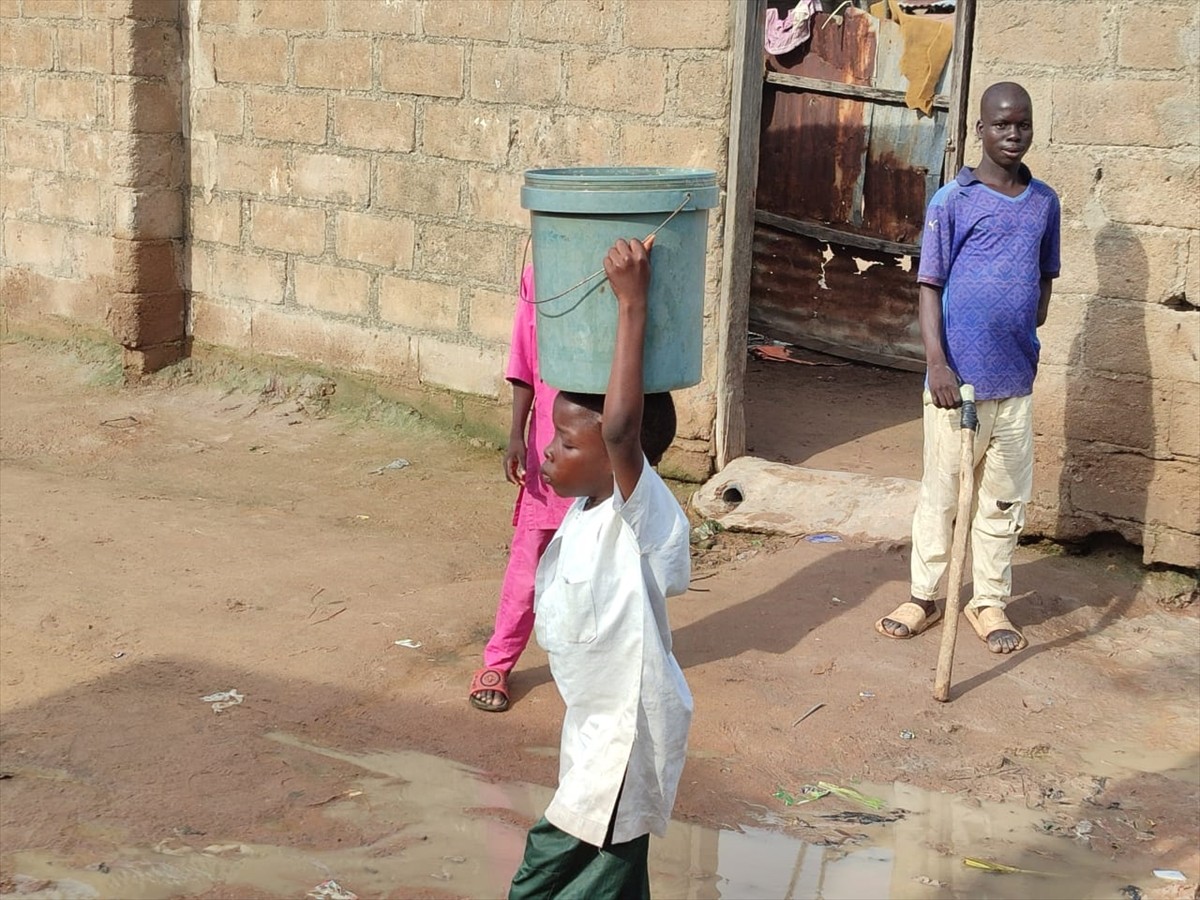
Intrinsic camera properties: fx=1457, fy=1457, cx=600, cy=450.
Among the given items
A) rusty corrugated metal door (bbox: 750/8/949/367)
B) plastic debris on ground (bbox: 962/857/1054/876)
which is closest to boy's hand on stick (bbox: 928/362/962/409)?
plastic debris on ground (bbox: 962/857/1054/876)

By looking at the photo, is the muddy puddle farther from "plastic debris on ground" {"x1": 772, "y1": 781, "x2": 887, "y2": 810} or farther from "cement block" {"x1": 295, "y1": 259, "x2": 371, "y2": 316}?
"cement block" {"x1": 295, "y1": 259, "x2": 371, "y2": 316}

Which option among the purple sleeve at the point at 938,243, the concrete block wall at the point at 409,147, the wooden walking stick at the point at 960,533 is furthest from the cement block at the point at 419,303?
the wooden walking stick at the point at 960,533

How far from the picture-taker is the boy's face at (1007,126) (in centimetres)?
446

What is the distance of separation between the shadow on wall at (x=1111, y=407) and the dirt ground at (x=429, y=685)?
230 millimetres

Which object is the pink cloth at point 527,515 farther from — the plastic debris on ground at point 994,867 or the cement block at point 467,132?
the cement block at point 467,132

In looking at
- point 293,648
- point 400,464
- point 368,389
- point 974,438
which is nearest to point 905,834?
point 974,438

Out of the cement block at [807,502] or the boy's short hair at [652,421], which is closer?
the boy's short hair at [652,421]

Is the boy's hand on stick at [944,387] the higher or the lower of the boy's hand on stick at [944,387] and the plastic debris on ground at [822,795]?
the higher

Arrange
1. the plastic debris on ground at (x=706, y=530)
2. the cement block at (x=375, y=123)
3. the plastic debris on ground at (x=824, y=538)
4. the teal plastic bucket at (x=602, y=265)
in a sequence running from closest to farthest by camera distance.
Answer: the teal plastic bucket at (x=602, y=265) → the plastic debris on ground at (x=824, y=538) → the plastic debris on ground at (x=706, y=530) → the cement block at (x=375, y=123)

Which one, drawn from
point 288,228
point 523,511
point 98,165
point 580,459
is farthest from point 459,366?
point 580,459

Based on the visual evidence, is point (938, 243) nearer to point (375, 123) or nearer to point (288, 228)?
point (375, 123)

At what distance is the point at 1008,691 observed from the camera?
4582 millimetres

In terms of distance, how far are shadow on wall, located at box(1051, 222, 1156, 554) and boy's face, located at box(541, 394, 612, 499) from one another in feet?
10.7

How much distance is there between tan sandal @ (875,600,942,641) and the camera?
494 centimetres
